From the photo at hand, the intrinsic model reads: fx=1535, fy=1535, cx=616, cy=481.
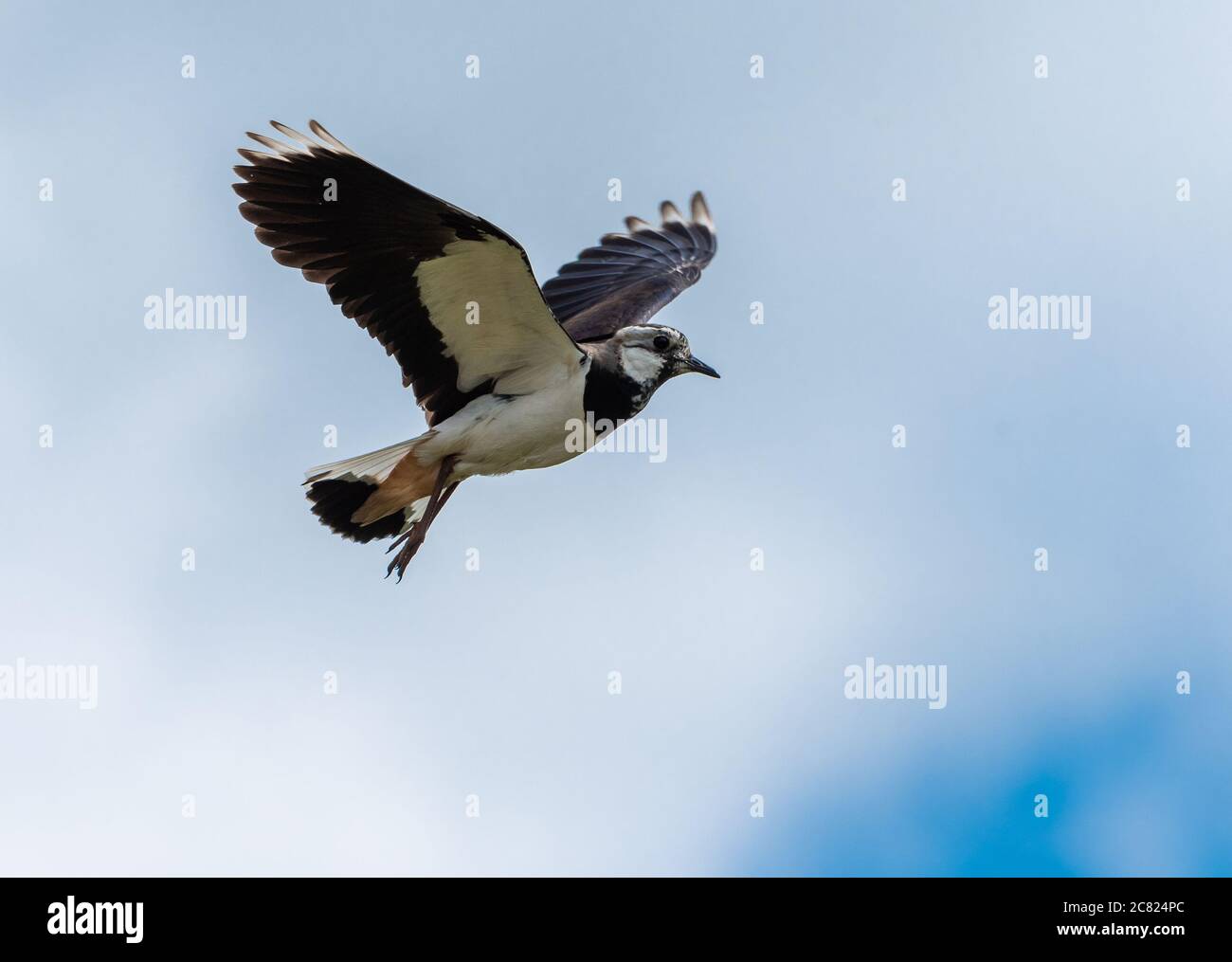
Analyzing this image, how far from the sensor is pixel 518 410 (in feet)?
27.0

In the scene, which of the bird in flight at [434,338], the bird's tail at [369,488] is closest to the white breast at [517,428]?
the bird in flight at [434,338]

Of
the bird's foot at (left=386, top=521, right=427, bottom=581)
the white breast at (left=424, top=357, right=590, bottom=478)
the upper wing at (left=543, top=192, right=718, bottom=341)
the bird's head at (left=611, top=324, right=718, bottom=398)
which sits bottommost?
the bird's foot at (left=386, top=521, right=427, bottom=581)

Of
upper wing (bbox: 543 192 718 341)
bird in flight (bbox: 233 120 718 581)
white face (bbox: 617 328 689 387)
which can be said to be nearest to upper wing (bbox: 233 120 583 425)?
bird in flight (bbox: 233 120 718 581)

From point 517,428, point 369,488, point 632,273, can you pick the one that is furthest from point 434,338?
point 632,273

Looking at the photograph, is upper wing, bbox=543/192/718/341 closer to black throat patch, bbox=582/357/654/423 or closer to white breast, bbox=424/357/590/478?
black throat patch, bbox=582/357/654/423

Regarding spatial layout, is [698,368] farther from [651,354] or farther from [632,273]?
[632,273]

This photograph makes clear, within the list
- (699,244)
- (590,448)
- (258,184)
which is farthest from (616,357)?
Answer: (699,244)

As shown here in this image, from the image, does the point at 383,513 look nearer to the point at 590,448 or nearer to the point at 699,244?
the point at 590,448

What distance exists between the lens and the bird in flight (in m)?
7.72

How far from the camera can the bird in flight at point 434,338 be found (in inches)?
304

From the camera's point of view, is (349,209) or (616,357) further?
(616,357)

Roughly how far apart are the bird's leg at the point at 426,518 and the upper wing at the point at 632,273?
4.57 ft

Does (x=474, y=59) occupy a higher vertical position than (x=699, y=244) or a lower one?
higher

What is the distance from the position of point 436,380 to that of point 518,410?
0.54 metres
